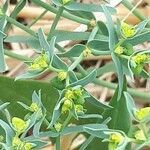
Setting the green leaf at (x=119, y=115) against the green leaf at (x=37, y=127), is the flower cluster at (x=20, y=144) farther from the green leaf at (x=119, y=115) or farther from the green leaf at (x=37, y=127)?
the green leaf at (x=119, y=115)

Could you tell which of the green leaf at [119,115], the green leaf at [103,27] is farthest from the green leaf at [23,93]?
the green leaf at [103,27]

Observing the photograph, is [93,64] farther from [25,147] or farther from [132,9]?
[25,147]

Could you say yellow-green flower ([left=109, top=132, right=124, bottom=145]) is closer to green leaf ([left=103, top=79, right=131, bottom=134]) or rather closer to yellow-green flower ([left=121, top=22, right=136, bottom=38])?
yellow-green flower ([left=121, top=22, right=136, bottom=38])

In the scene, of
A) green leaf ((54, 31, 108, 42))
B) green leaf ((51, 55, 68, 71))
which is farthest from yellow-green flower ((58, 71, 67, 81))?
green leaf ((54, 31, 108, 42))

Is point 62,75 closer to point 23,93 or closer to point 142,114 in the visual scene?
point 142,114

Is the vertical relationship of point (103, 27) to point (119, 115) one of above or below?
above

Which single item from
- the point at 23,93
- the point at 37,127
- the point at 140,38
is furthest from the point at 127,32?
the point at 23,93
